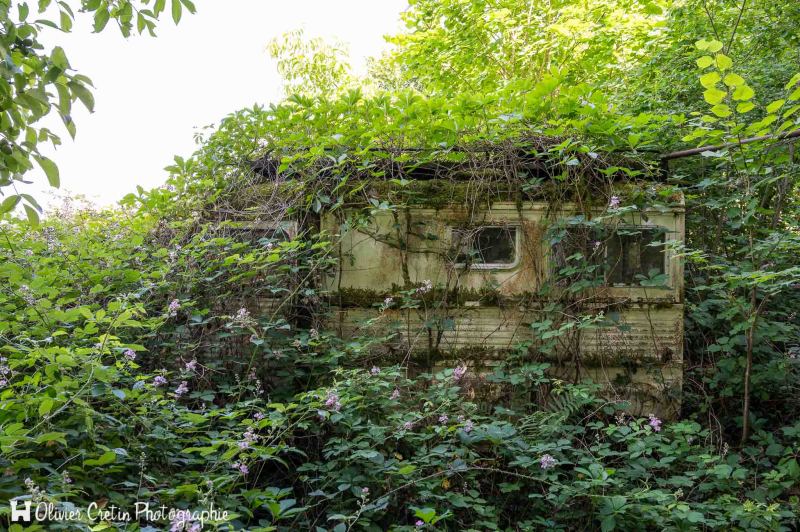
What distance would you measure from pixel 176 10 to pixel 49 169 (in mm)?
976

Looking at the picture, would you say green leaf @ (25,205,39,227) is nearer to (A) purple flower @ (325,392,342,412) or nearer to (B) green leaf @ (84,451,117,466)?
(B) green leaf @ (84,451,117,466)

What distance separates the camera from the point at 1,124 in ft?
8.25

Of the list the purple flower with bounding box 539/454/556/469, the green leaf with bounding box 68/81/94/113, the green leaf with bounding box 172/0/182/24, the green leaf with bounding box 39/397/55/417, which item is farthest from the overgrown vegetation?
the green leaf with bounding box 172/0/182/24

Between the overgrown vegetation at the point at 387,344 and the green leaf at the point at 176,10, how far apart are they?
1.61 meters

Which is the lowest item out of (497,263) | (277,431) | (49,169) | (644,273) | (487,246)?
(277,431)

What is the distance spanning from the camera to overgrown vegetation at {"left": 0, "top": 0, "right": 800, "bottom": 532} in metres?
3.34

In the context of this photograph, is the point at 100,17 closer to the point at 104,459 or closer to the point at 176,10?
→ the point at 176,10

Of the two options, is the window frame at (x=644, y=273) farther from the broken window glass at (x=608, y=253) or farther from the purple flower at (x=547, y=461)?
the purple flower at (x=547, y=461)

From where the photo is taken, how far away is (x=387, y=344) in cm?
537

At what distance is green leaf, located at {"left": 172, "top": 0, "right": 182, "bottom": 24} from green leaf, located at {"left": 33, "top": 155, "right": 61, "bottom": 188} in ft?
2.99

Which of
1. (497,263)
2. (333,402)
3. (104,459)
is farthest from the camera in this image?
(497,263)

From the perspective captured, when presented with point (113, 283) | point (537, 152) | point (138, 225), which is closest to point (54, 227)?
point (138, 225)

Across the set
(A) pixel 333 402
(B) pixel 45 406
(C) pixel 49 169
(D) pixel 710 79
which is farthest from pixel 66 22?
(D) pixel 710 79

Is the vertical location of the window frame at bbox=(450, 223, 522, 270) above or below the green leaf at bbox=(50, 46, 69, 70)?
below
